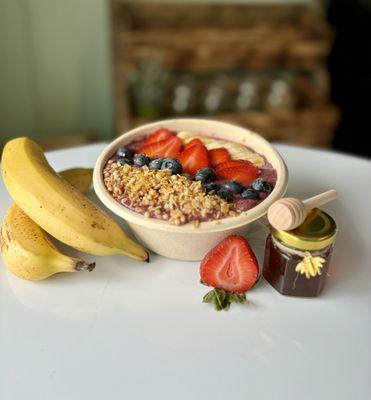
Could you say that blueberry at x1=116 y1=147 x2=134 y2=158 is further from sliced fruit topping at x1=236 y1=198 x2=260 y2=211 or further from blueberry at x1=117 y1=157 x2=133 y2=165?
sliced fruit topping at x1=236 y1=198 x2=260 y2=211

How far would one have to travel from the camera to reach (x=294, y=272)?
0.91 meters

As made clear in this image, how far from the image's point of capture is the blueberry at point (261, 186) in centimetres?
98

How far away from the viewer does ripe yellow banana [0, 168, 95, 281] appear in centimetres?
93

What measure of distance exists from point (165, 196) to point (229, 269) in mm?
166

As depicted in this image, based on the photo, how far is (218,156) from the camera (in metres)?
1.09

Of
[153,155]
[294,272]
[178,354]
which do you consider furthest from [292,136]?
[178,354]

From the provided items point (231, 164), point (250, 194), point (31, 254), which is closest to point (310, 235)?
point (250, 194)

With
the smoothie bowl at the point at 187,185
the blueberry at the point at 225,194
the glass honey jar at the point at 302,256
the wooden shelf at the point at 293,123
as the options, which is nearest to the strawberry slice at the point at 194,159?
the smoothie bowl at the point at 187,185

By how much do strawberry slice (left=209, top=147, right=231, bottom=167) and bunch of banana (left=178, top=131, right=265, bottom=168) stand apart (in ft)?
0.06

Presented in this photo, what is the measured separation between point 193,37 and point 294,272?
1.47 metres

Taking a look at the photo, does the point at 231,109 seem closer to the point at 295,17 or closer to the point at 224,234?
the point at 295,17

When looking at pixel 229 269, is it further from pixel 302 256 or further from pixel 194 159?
pixel 194 159

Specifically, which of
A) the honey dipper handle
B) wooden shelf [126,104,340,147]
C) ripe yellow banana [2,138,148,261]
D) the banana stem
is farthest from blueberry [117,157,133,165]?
wooden shelf [126,104,340,147]

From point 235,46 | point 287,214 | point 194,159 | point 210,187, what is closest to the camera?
point 287,214
